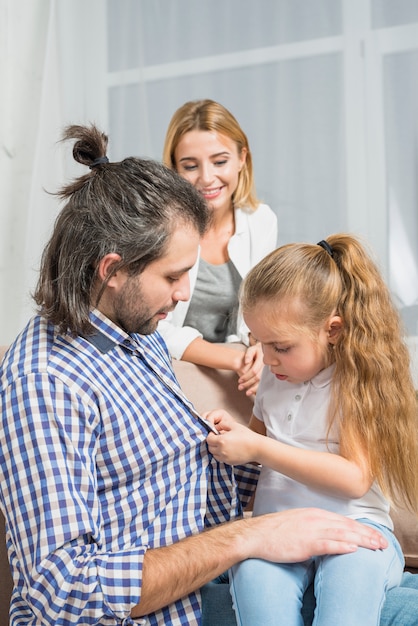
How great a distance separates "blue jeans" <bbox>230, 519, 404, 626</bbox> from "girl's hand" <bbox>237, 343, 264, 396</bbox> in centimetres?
65

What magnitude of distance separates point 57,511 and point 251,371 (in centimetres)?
87

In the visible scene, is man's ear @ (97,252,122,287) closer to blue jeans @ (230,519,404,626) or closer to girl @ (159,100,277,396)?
blue jeans @ (230,519,404,626)

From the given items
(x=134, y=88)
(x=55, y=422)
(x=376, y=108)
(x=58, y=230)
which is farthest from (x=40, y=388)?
(x=134, y=88)

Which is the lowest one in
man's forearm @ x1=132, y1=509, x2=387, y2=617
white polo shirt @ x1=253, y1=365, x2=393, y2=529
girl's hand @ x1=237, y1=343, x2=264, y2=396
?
man's forearm @ x1=132, y1=509, x2=387, y2=617

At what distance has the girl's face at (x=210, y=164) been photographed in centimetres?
244

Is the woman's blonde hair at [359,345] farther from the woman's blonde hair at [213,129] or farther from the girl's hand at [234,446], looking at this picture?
the woman's blonde hair at [213,129]

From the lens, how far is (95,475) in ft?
3.92

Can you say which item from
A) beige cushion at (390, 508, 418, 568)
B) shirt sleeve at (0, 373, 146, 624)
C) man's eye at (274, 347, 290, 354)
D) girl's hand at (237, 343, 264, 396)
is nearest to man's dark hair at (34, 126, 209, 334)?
shirt sleeve at (0, 373, 146, 624)

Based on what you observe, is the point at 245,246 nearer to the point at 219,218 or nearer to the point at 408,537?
the point at 219,218

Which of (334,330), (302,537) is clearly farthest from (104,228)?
(302,537)

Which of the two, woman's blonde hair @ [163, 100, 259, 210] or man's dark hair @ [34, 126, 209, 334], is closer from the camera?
man's dark hair @ [34, 126, 209, 334]

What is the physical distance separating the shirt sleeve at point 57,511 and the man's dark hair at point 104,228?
15 cm

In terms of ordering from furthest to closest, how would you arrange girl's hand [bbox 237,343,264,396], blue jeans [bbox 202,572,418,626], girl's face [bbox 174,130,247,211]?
girl's face [bbox 174,130,247,211]
girl's hand [bbox 237,343,264,396]
blue jeans [bbox 202,572,418,626]

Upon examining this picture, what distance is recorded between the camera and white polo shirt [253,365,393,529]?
1.40 metres
